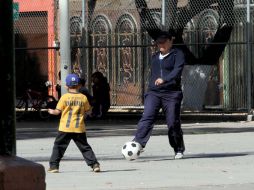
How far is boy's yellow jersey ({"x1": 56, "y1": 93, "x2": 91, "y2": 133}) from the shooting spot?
10531 millimetres

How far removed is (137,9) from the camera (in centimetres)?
2328

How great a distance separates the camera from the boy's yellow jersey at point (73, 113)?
34.6 feet

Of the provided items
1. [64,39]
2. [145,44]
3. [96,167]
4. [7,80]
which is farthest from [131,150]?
[145,44]

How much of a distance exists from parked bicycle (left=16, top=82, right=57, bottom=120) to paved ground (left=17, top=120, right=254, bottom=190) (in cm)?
384

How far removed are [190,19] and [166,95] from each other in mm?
11193

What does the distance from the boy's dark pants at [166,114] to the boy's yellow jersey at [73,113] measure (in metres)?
1.37

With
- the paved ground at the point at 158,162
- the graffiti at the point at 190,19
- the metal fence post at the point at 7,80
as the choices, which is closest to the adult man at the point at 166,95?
the paved ground at the point at 158,162

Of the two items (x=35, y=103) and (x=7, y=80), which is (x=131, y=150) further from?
(x=35, y=103)

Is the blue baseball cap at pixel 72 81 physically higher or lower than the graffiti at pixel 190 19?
lower

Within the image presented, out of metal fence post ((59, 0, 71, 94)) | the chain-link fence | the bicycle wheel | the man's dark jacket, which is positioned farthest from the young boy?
the bicycle wheel

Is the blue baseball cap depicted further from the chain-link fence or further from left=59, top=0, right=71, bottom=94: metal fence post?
the chain-link fence

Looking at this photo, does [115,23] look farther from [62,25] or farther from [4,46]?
[4,46]

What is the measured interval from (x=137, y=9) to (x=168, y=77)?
1185 cm

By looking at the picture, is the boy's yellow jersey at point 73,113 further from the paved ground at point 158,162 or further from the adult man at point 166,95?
the adult man at point 166,95
